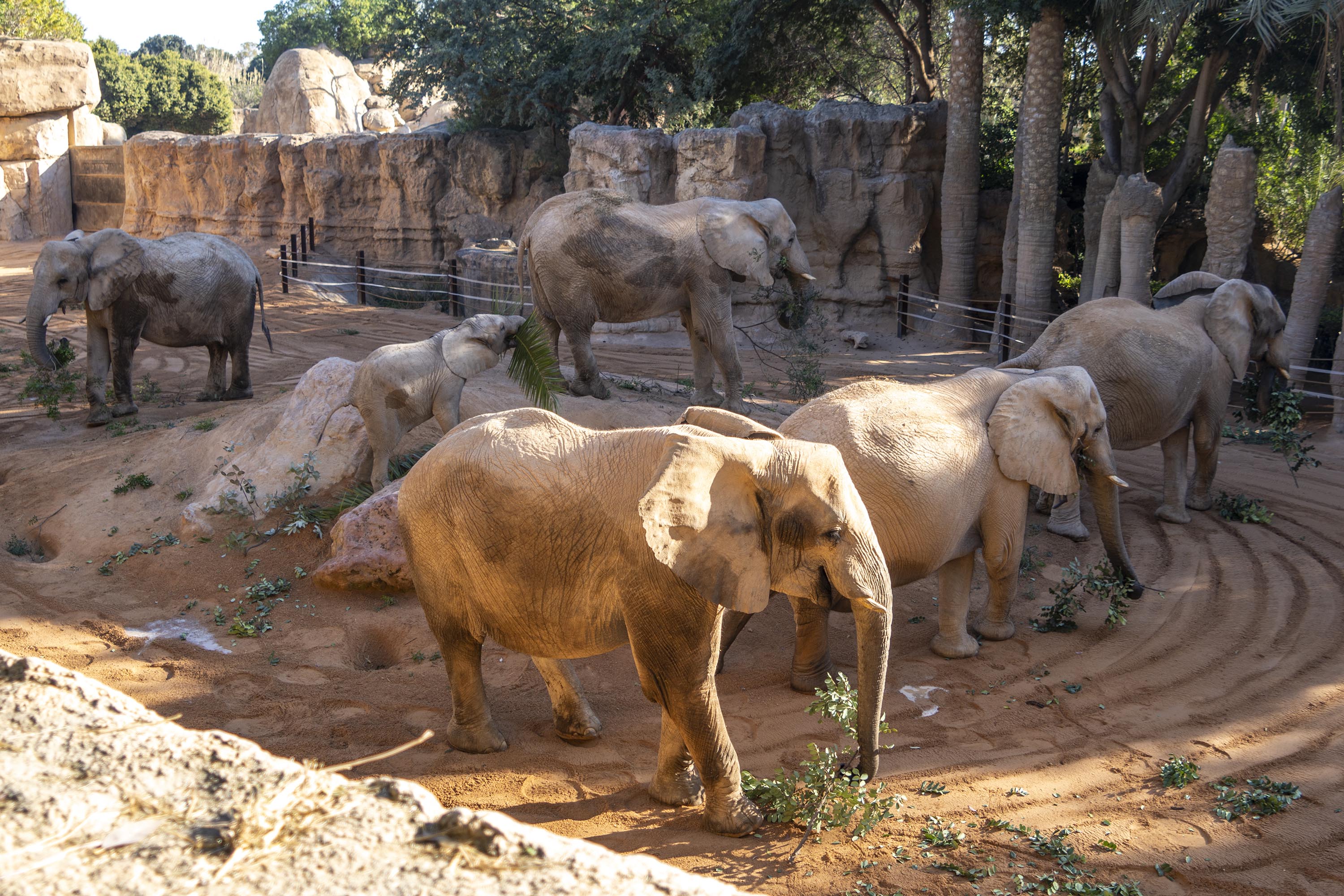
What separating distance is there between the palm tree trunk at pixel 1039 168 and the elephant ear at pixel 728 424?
36.8 feet

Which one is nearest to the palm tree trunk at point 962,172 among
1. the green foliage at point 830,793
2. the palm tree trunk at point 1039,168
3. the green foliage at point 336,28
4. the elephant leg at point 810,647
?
the palm tree trunk at point 1039,168

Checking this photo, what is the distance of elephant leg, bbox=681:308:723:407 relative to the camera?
10.0 meters

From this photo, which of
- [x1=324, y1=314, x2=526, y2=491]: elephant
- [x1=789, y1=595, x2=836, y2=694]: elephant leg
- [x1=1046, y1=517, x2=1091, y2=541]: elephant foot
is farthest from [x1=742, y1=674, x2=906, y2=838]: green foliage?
[x1=1046, y1=517, x2=1091, y2=541]: elephant foot

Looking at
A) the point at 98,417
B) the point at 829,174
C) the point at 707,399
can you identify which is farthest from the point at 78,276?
the point at 829,174

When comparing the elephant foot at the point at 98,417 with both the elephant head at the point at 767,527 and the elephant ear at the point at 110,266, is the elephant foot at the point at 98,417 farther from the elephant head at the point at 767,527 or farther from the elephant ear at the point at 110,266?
the elephant head at the point at 767,527

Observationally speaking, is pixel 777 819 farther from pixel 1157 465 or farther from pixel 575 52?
pixel 575 52

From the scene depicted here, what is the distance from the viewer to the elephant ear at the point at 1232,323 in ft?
28.4

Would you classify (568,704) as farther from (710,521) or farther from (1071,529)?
(1071,529)

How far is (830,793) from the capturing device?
4.22 metres

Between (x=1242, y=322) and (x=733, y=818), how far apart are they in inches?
270

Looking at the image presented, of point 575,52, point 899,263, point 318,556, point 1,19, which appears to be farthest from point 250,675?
point 1,19

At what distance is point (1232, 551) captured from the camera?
7887 millimetres

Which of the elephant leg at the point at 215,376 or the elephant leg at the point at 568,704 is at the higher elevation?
the elephant leg at the point at 215,376

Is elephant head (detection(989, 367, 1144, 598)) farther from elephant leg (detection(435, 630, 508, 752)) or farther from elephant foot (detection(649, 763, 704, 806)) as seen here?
elephant leg (detection(435, 630, 508, 752))
